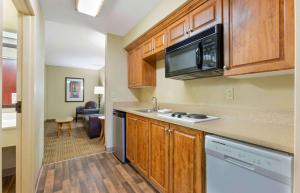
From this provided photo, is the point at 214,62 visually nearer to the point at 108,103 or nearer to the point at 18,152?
the point at 18,152

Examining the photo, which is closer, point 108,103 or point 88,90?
point 108,103

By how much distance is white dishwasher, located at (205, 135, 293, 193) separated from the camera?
768mm

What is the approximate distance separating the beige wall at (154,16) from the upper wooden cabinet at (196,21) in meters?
0.17

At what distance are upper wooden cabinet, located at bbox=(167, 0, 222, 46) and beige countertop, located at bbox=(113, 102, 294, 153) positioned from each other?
0.86 meters

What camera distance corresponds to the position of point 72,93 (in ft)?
22.8

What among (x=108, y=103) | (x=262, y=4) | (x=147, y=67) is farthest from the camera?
(x=108, y=103)

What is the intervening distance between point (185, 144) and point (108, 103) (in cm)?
211

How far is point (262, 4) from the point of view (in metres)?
1.09

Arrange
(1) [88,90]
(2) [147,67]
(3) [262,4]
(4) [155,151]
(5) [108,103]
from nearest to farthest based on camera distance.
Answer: (3) [262,4] < (4) [155,151] < (2) [147,67] < (5) [108,103] < (1) [88,90]


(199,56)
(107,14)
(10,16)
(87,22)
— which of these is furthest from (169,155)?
(10,16)

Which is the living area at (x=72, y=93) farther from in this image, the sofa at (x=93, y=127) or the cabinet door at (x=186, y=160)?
the cabinet door at (x=186, y=160)

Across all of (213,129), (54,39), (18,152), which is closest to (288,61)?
(213,129)

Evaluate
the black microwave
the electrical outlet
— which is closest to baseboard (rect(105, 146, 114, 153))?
the black microwave

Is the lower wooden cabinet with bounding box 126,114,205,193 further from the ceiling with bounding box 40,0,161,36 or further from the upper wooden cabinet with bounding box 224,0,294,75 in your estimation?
the ceiling with bounding box 40,0,161,36
